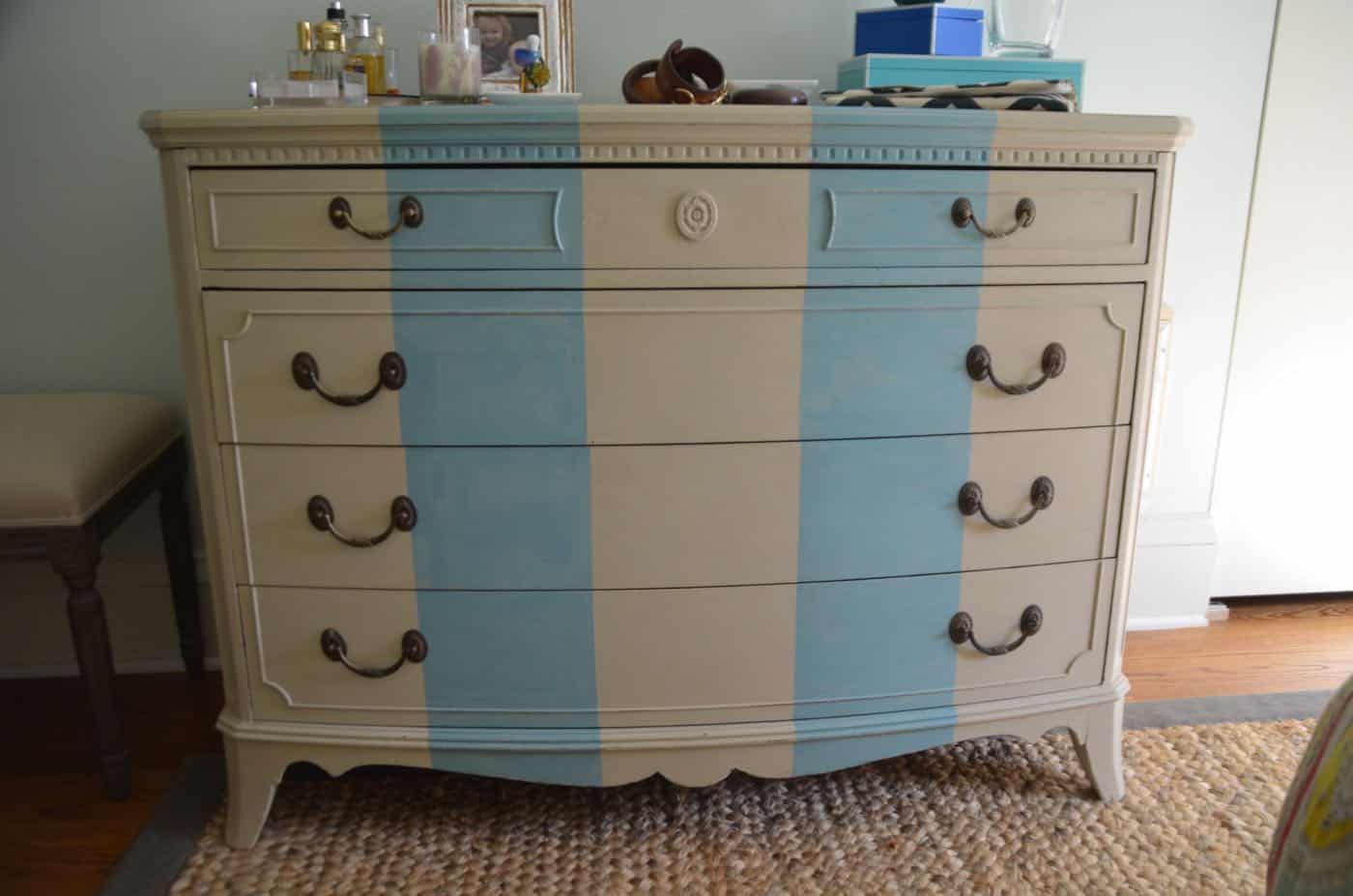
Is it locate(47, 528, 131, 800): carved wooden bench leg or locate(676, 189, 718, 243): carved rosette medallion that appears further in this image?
locate(47, 528, 131, 800): carved wooden bench leg

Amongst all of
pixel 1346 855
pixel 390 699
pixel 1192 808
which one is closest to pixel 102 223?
pixel 390 699

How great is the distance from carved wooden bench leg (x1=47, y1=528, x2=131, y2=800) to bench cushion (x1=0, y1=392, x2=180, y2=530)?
4cm

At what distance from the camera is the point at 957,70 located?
1.45m

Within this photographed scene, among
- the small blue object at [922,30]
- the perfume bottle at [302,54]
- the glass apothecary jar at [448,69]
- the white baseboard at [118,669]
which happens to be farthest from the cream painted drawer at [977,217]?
the white baseboard at [118,669]

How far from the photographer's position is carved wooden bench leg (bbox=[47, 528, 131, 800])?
1.40m

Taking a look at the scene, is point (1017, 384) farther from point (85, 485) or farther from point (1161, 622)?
point (85, 485)

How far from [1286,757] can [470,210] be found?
5.00ft

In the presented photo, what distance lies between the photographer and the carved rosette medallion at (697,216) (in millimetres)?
1187

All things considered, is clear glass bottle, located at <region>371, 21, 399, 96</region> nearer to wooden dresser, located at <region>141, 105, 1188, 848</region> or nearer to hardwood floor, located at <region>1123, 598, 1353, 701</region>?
wooden dresser, located at <region>141, 105, 1188, 848</region>

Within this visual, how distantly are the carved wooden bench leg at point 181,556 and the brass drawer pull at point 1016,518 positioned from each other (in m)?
1.31

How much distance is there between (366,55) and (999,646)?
1.26 meters

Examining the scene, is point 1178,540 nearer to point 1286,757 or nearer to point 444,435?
point 1286,757

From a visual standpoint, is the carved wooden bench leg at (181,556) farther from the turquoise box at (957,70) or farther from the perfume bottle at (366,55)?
the turquoise box at (957,70)

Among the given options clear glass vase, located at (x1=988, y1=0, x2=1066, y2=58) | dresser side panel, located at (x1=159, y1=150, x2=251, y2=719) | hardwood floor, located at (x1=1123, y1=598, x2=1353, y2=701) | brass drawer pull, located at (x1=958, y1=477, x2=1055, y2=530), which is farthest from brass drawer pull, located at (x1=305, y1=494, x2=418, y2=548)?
hardwood floor, located at (x1=1123, y1=598, x2=1353, y2=701)
